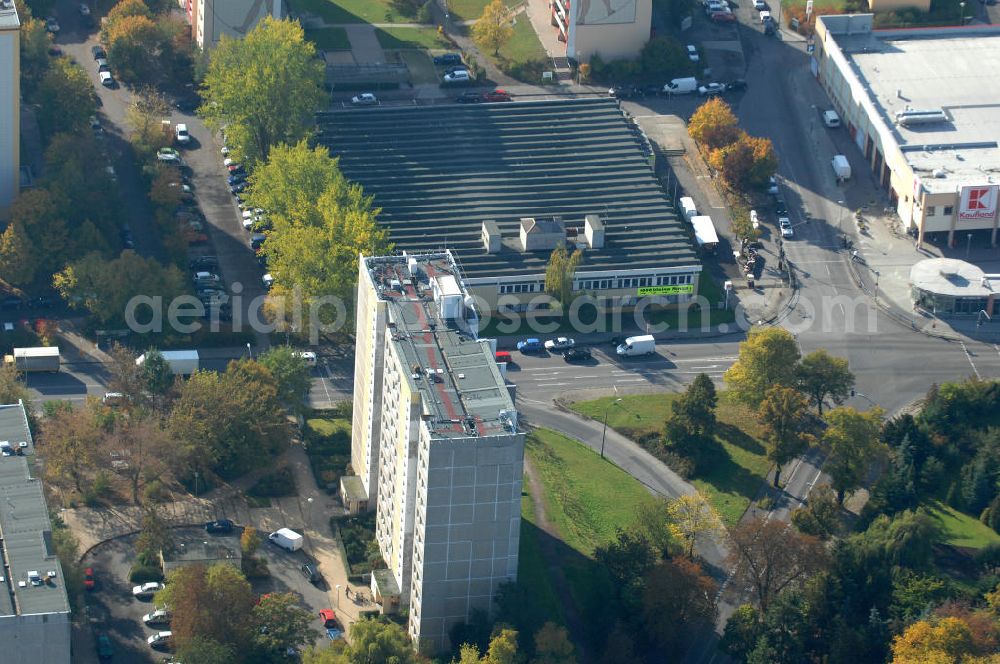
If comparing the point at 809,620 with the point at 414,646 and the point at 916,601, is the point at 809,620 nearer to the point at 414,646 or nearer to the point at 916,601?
the point at 916,601

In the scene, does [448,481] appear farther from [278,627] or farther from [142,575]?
[142,575]

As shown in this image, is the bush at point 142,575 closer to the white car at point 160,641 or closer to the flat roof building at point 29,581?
the white car at point 160,641

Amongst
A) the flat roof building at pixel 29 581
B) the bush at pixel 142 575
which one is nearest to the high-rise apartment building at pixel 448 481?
the bush at pixel 142 575

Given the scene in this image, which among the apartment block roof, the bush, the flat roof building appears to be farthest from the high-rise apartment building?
the flat roof building

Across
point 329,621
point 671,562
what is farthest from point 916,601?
point 329,621

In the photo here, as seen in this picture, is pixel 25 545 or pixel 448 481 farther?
pixel 448 481

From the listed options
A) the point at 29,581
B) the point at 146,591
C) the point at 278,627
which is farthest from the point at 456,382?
the point at 29,581

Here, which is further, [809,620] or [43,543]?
[809,620]
